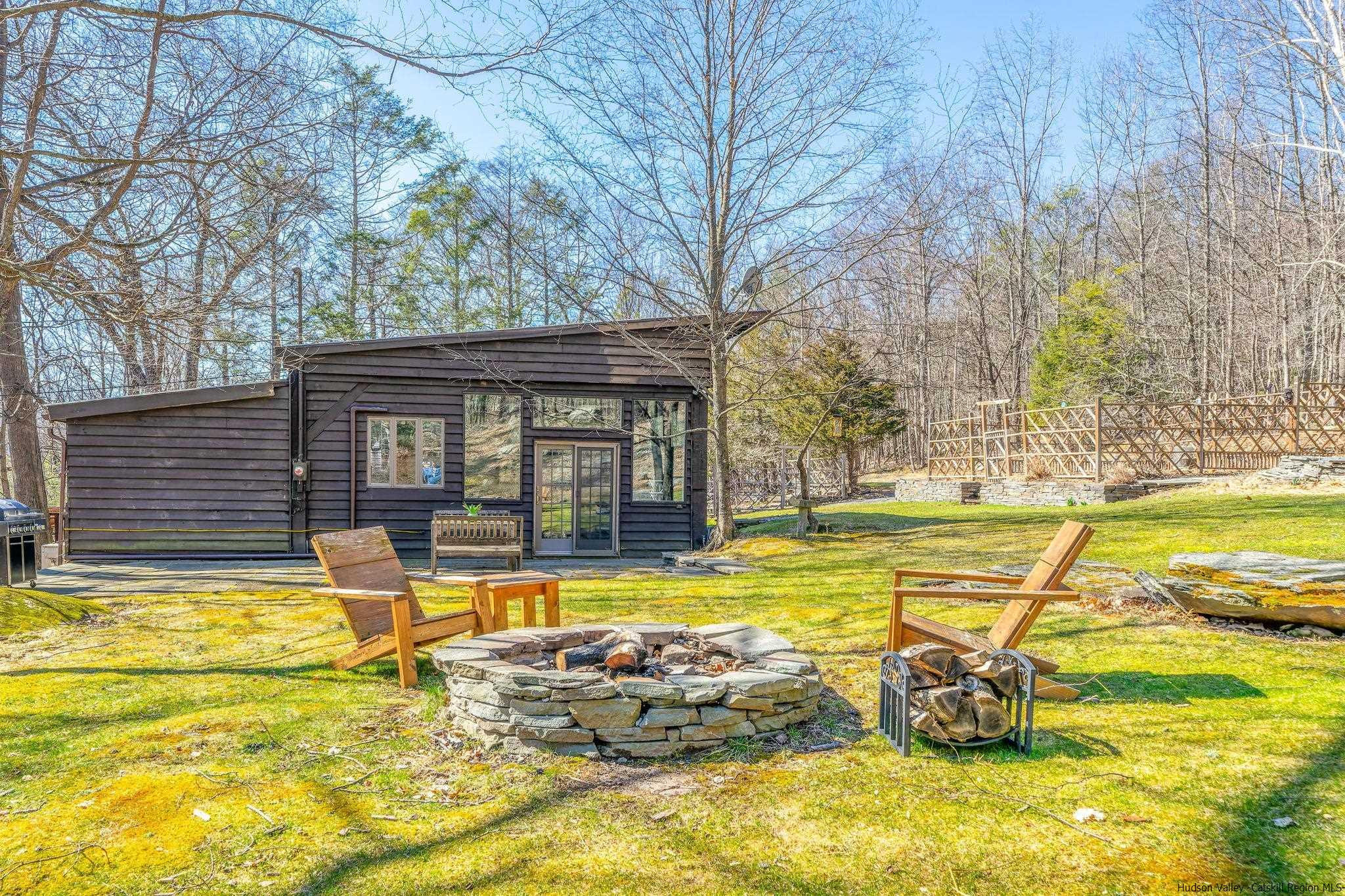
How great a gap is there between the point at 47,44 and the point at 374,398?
7275 millimetres

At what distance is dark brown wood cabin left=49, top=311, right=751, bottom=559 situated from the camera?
12008 mm

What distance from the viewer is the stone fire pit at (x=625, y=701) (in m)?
3.77

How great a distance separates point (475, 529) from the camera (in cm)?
1073

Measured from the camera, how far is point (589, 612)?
7375 mm

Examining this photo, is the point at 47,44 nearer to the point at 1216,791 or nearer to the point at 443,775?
the point at 443,775

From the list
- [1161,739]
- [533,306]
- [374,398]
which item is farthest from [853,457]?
[1161,739]

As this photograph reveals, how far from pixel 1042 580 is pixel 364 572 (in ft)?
14.0

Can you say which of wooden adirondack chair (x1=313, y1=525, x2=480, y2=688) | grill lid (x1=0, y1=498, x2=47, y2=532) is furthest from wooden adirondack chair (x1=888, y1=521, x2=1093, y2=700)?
grill lid (x1=0, y1=498, x2=47, y2=532)

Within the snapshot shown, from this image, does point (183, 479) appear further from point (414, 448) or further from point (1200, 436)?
point (1200, 436)

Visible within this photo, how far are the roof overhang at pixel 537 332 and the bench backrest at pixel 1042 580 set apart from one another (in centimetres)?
787

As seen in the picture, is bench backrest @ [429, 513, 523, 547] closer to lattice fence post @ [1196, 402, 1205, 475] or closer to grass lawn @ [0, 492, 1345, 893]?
grass lawn @ [0, 492, 1345, 893]

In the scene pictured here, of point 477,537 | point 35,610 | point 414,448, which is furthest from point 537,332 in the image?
point 35,610

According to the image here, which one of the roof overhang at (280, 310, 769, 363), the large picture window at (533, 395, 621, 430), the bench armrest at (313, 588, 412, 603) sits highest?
the roof overhang at (280, 310, 769, 363)

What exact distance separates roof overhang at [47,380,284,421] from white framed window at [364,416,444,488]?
167cm
